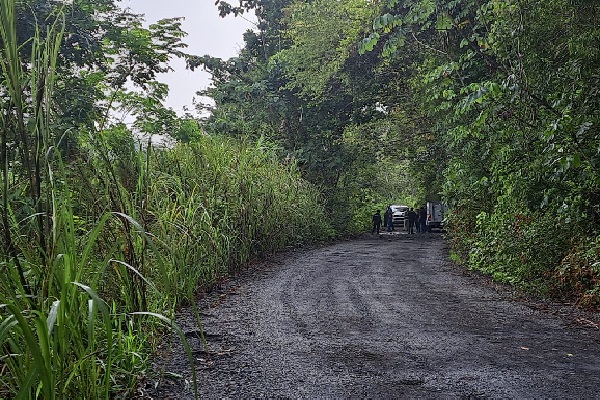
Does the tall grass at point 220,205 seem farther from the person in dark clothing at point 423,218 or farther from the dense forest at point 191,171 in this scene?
the person in dark clothing at point 423,218

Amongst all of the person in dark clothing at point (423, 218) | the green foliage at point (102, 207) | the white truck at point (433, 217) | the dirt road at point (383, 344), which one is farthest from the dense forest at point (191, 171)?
the white truck at point (433, 217)

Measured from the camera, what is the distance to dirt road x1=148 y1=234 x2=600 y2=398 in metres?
3.55

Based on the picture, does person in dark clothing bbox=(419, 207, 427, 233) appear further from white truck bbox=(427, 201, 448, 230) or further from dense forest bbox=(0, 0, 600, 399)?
dense forest bbox=(0, 0, 600, 399)

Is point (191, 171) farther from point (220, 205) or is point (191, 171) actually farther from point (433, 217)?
point (433, 217)

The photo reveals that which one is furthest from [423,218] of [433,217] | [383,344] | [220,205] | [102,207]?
[102,207]

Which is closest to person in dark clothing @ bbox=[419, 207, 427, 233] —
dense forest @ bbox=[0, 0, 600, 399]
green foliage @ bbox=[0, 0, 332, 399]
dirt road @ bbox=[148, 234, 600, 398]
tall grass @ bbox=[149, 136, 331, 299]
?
dense forest @ bbox=[0, 0, 600, 399]

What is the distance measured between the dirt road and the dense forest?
19.4 inches

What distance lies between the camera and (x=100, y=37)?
827 centimetres

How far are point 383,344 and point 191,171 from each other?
5.16 meters

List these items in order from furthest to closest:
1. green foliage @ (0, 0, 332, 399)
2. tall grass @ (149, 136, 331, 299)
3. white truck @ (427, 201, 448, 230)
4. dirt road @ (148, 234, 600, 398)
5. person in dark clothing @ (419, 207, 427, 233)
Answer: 1. white truck @ (427, 201, 448, 230)
2. person in dark clothing @ (419, 207, 427, 233)
3. tall grass @ (149, 136, 331, 299)
4. dirt road @ (148, 234, 600, 398)
5. green foliage @ (0, 0, 332, 399)

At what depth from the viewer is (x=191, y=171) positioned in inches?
352

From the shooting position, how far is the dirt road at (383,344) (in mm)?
3551

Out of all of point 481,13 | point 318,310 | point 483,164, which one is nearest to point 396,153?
point 483,164

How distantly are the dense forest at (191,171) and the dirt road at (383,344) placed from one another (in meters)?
0.49
